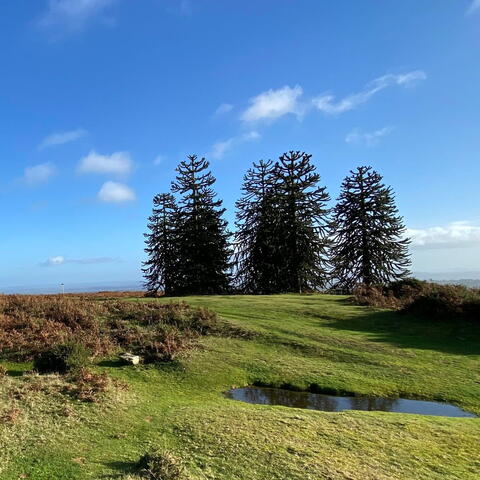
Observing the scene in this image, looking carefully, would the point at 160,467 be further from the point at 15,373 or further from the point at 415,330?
the point at 415,330

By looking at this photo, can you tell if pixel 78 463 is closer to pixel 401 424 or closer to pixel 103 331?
pixel 401 424

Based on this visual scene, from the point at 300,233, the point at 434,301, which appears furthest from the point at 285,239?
the point at 434,301

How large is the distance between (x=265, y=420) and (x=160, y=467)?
329 cm

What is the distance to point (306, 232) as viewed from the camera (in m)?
36.4

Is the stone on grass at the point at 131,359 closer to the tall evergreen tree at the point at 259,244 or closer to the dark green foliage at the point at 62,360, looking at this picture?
the dark green foliage at the point at 62,360

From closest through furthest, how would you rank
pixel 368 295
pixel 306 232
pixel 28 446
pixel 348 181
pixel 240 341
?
pixel 28 446
pixel 240 341
pixel 368 295
pixel 306 232
pixel 348 181

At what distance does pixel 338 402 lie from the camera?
452 inches

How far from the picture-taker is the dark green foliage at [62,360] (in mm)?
12094

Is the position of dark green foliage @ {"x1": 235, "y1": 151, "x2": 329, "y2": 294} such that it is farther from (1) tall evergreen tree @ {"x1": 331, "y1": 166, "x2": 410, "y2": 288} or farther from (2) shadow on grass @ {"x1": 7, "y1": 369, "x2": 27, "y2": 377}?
(2) shadow on grass @ {"x1": 7, "y1": 369, "x2": 27, "y2": 377}

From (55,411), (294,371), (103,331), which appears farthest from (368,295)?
(55,411)

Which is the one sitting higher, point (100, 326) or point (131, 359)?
point (100, 326)

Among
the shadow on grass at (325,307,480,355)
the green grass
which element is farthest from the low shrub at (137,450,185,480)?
the shadow on grass at (325,307,480,355)

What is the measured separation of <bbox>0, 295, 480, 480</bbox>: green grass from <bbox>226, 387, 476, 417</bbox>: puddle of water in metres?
0.42

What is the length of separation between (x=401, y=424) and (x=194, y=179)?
3167cm
